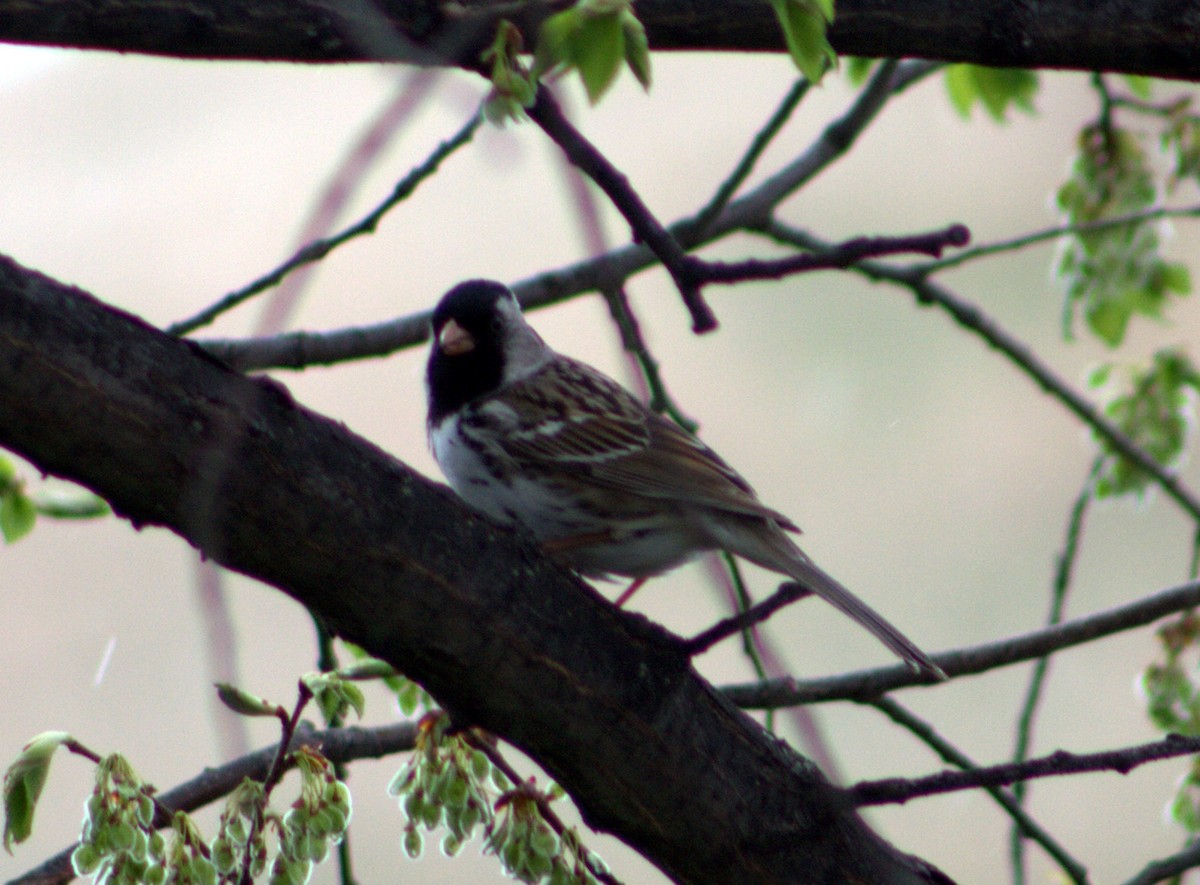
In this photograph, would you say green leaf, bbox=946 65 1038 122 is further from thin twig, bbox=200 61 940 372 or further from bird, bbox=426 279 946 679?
bird, bbox=426 279 946 679

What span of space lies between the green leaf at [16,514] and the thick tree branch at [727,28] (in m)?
0.98

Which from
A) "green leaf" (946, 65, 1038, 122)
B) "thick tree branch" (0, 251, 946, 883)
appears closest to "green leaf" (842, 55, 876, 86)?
"green leaf" (946, 65, 1038, 122)

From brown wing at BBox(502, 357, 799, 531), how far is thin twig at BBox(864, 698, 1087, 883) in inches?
14.3

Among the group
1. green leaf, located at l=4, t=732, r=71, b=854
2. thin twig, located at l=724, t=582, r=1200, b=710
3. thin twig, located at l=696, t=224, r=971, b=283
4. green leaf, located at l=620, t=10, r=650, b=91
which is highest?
thin twig, located at l=724, t=582, r=1200, b=710

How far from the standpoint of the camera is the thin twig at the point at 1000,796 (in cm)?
209

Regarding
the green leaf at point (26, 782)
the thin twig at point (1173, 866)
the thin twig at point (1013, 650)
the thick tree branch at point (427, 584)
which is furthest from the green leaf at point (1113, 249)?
the green leaf at point (26, 782)

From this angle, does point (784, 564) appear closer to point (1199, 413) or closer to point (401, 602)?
point (401, 602)

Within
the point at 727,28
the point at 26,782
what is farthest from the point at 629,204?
the point at 26,782

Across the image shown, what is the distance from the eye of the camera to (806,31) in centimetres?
116

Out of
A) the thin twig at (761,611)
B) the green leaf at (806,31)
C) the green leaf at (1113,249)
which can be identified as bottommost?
the thin twig at (761,611)

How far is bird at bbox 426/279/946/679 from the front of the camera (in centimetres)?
A: 248

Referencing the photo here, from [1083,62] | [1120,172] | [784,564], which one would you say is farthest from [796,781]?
[1120,172]

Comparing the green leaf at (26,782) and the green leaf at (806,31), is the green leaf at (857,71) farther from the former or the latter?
the green leaf at (26,782)

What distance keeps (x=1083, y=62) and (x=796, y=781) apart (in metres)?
1.06
